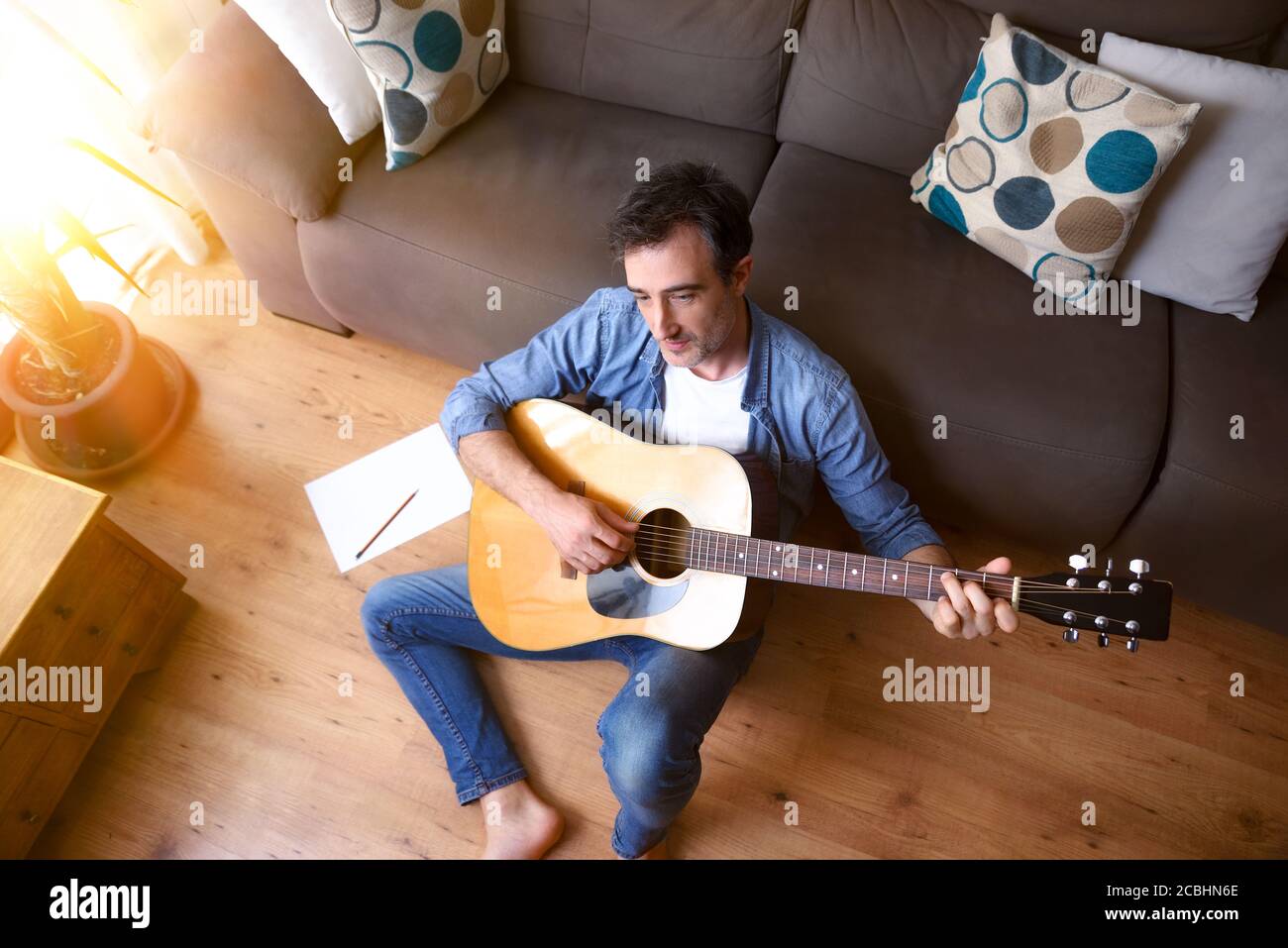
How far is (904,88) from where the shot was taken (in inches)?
68.0

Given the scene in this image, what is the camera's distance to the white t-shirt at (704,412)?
4.72 ft

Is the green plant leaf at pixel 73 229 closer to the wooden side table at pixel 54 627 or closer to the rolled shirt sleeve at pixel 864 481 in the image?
the wooden side table at pixel 54 627

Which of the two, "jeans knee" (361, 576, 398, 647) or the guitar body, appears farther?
"jeans knee" (361, 576, 398, 647)

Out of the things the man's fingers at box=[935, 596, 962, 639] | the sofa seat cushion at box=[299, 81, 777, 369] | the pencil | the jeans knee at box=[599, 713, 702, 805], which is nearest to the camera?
the man's fingers at box=[935, 596, 962, 639]

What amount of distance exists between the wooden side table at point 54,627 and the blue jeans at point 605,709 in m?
0.49

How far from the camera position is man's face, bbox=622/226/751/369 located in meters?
1.24

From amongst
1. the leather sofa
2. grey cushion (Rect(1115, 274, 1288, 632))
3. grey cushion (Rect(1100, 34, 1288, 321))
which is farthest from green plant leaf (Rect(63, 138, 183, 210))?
grey cushion (Rect(1115, 274, 1288, 632))

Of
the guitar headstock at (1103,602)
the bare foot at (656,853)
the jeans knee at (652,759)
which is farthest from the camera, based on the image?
the bare foot at (656,853)

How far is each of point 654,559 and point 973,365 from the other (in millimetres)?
690

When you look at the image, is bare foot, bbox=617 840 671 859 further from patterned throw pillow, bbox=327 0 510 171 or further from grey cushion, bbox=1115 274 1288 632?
patterned throw pillow, bbox=327 0 510 171

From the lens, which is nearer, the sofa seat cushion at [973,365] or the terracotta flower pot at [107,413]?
the sofa seat cushion at [973,365]

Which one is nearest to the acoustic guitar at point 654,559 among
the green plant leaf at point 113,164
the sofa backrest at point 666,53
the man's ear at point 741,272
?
the man's ear at point 741,272

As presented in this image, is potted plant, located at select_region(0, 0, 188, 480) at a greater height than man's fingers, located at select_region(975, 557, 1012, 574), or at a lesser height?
greater

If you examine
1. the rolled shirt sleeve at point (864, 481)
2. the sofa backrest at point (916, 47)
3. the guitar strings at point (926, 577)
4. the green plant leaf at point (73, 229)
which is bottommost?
the guitar strings at point (926, 577)
